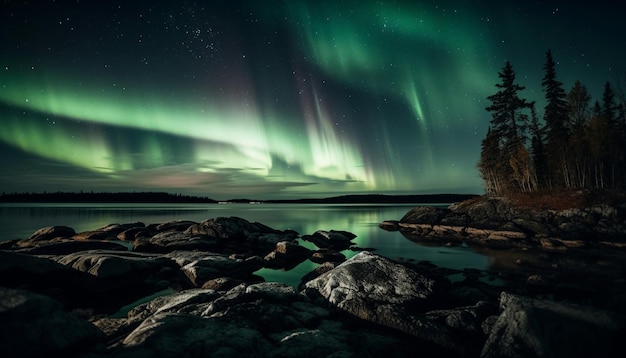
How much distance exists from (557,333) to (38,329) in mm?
9661

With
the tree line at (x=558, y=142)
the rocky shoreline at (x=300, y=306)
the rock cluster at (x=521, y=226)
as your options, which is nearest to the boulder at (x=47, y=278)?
the rocky shoreline at (x=300, y=306)

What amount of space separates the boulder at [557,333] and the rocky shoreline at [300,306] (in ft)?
0.07

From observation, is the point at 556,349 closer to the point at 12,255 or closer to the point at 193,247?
the point at 12,255

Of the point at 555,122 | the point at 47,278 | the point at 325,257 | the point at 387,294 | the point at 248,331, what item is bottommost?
the point at 325,257

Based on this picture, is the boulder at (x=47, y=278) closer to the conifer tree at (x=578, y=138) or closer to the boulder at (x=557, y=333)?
the boulder at (x=557, y=333)

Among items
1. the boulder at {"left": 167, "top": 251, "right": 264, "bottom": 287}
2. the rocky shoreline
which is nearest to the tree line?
the rocky shoreline

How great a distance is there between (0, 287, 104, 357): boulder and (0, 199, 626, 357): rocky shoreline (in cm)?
2

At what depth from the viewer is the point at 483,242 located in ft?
94.6

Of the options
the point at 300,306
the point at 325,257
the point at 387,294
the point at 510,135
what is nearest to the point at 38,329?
the point at 300,306

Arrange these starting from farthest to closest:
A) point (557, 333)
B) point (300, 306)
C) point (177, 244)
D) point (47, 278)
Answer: point (177, 244), point (47, 278), point (300, 306), point (557, 333)

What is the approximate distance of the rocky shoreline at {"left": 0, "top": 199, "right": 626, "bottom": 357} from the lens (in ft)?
17.6

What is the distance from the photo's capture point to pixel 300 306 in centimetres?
873

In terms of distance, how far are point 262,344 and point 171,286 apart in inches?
357

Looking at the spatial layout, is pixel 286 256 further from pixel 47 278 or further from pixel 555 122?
pixel 555 122
